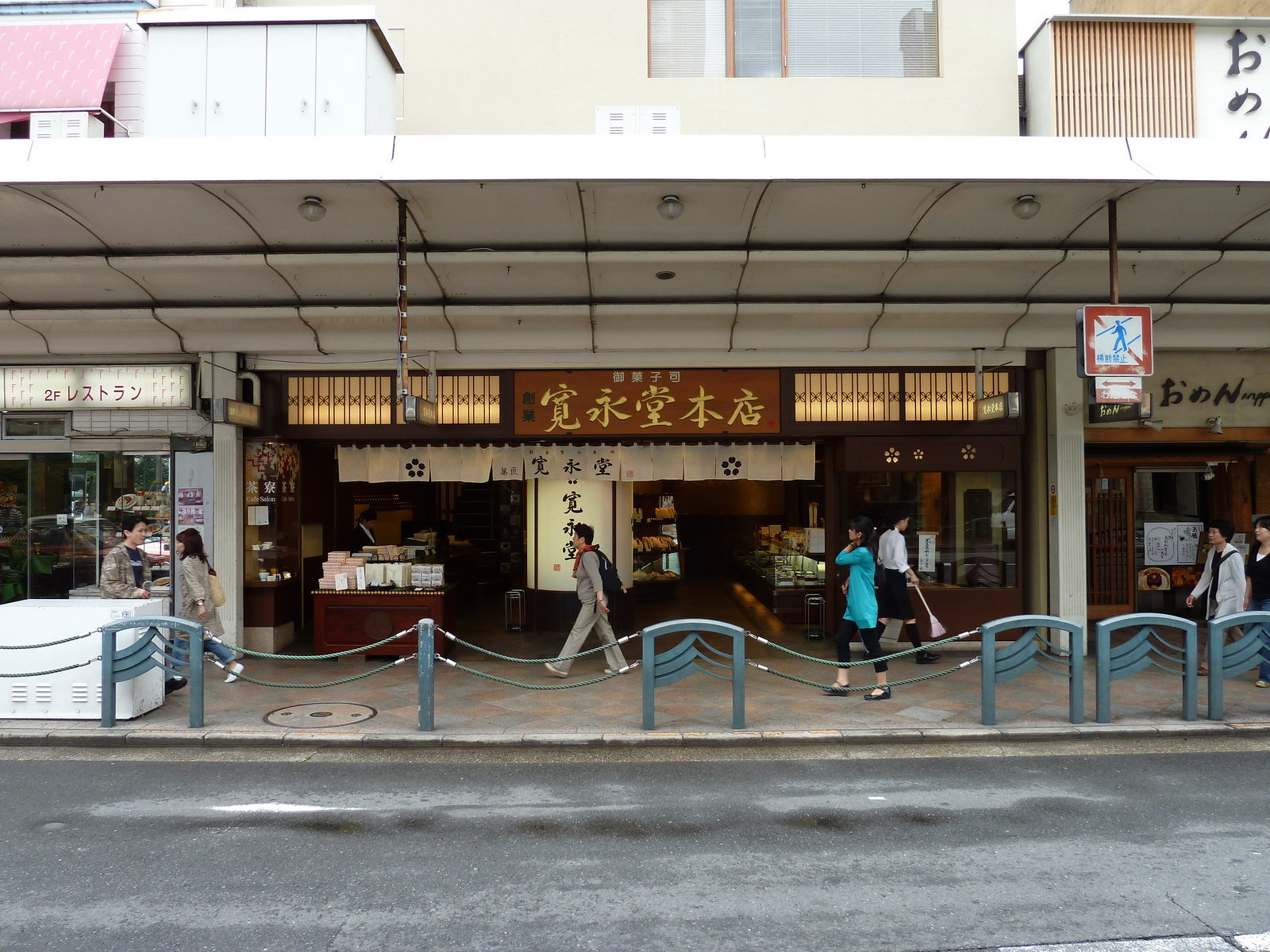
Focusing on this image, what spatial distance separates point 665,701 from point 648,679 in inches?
47.8

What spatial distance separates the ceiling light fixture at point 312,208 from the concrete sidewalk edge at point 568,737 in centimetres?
513

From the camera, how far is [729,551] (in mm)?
18625

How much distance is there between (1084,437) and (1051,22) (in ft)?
17.8

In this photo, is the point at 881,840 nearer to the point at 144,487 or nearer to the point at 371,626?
the point at 371,626

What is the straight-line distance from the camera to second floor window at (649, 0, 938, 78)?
10602mm

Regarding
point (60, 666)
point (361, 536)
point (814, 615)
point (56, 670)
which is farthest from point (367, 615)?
point (814, 615)

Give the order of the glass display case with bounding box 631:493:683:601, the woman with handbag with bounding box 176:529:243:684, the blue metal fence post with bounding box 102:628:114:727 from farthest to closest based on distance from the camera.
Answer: the glass display case with bounding box 631:493:683:601 < the woman with handbag with bounding box 176:529:243:684 < the blue metal fence post with bounding box 102:628:114:727

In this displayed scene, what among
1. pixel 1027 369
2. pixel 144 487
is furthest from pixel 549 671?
pixel 1027 369

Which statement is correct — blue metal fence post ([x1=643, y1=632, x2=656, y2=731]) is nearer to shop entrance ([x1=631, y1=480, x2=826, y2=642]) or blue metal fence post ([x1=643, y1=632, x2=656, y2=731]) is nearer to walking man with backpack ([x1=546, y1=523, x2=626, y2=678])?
walking man with backpack ([x1=546, y1=523, x2=626, y2=678])

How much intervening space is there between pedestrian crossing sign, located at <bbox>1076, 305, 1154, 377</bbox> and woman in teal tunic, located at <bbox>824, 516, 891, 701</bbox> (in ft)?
9.09

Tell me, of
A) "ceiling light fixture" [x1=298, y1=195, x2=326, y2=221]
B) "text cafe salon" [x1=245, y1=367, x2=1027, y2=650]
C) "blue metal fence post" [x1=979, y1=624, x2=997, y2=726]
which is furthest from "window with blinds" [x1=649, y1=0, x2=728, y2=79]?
"blue metal fence post" [x1=979, y1=624, x2=997, y2=726]

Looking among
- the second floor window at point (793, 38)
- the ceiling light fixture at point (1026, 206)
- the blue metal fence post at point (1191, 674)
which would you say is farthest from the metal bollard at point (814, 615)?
the second floor window at point (793, 38)

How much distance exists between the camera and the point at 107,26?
1012cm

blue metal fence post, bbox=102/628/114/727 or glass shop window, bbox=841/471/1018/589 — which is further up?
glass shop window, bbox=841/471/1018/589
